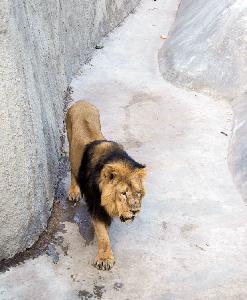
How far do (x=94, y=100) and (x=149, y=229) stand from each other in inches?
181

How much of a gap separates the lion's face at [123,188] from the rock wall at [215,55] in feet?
16.5

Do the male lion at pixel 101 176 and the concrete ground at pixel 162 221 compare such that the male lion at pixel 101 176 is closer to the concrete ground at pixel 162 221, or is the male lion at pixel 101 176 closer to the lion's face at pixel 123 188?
the lion's face at pixel 123 188

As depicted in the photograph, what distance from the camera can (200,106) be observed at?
11820mm

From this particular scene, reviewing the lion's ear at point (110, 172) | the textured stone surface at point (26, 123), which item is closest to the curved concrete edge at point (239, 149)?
the textured stone surface at point (26, 123)

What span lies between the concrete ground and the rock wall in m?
0.35

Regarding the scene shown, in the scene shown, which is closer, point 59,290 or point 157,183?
point 59,290

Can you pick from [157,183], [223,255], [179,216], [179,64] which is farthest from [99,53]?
[223,255]

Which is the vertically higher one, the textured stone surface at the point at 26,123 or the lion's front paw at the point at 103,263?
the textured stone surface at the point at 26,123

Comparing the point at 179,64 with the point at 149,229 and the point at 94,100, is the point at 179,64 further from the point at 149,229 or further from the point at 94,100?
the point at 149,229

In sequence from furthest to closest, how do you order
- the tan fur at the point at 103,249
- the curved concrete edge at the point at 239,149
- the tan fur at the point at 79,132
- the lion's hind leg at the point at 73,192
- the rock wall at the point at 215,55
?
the rock wall at the point at 215,55, the curved concrete edge at the point at 239,149, the lion's hind leg at the point at 73,192, the tan fur at the point at 79,132, the tan fur at the point at 103,249

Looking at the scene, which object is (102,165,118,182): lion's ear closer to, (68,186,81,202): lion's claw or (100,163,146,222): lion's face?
(100,163,146,222): lion's face

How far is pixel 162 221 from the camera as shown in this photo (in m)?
8.11

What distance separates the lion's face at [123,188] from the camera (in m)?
6.25

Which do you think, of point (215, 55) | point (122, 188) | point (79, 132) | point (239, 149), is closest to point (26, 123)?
point (79, 132)
